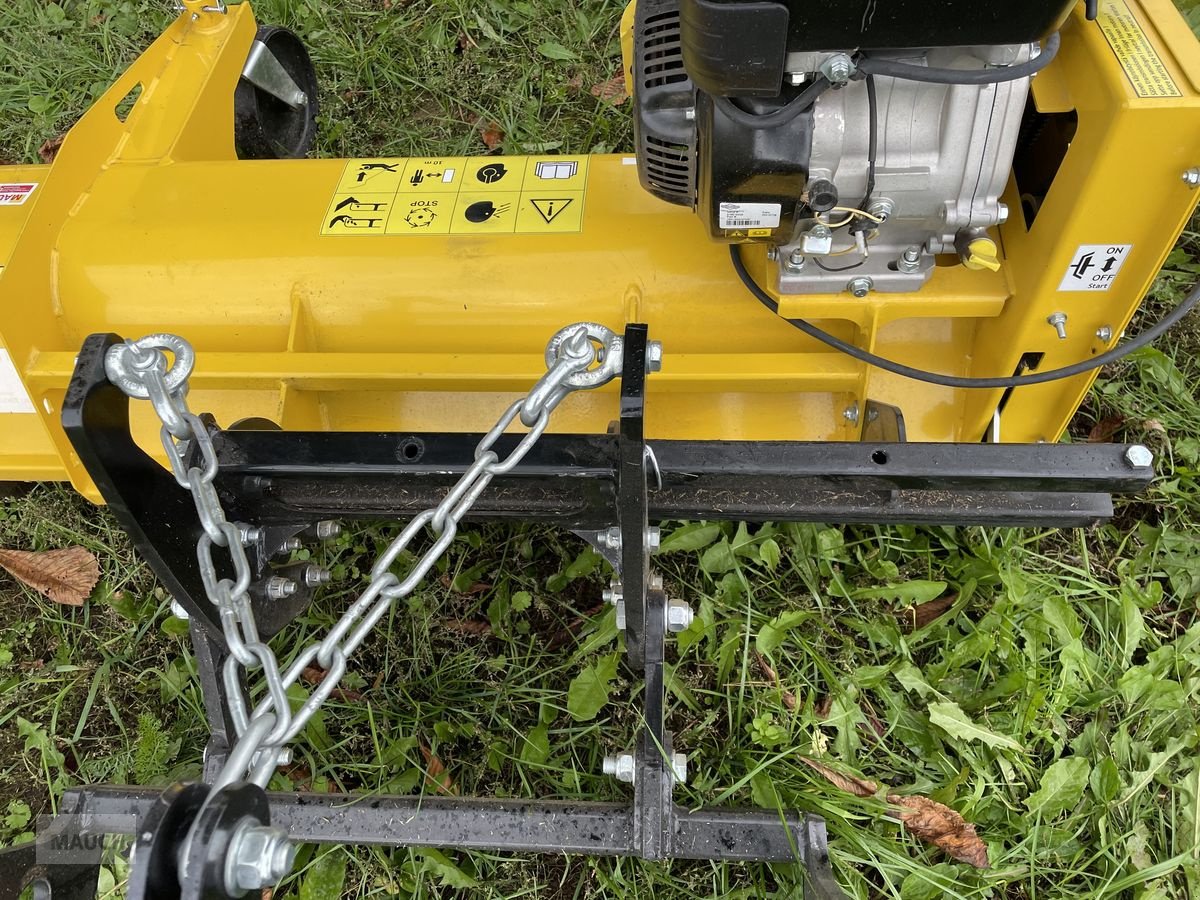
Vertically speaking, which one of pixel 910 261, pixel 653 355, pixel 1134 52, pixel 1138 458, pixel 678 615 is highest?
pixel 1134 52

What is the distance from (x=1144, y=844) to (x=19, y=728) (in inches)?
102

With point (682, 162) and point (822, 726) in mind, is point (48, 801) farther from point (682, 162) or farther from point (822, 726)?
point (682, 162)

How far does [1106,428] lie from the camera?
94.8 inches

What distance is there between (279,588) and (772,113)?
46.7 inches

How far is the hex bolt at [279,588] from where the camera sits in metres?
1.64

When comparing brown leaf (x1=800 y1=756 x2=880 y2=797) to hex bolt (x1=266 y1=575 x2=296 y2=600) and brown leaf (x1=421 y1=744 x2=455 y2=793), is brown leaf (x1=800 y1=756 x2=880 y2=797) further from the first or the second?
hex bolt (x1=266 y1=575 x2=296 y2=600)

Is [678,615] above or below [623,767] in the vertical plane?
above

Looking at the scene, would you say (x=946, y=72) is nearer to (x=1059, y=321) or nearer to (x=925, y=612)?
(x=1059, y=321)

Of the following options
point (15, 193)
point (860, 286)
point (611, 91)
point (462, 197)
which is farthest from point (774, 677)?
point (15, 193)

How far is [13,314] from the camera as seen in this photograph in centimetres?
183

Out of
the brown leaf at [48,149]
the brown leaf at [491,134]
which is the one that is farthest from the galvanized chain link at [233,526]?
the brown leaf at [48,149]

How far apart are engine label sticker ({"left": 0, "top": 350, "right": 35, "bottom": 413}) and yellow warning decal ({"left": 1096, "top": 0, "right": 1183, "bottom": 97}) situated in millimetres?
2126

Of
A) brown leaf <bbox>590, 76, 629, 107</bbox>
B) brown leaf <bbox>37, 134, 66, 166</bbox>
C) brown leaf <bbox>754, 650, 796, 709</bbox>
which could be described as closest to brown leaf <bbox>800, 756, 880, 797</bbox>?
brown leaf <bbox>754, 650, 796, 709</bbox>

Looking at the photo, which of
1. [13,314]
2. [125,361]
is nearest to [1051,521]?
[125,361]
